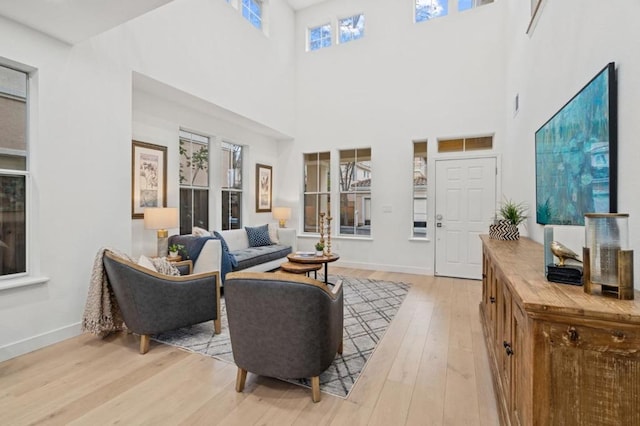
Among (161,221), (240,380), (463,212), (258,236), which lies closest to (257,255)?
(258,236)

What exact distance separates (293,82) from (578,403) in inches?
257

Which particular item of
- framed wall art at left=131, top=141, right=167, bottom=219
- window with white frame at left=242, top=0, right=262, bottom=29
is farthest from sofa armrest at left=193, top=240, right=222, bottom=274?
window with white frame at left=242, top=0, right=262, bottom=29

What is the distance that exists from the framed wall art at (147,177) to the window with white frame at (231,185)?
1.20 m

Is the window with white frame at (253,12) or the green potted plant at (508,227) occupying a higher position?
the window with white frame at (253,12)

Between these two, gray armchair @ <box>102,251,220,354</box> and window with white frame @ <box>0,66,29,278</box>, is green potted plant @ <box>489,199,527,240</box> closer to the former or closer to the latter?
gray armchair @ <box>102,251,220,354</box>

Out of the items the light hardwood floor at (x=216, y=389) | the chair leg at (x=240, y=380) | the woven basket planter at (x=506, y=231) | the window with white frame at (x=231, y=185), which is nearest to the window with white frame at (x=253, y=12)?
the window with white frame at (x=231, y=185)

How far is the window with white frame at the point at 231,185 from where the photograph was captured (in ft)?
17.7

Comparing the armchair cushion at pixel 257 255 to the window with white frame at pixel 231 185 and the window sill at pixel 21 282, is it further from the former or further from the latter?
the window sill at pixel 21 282

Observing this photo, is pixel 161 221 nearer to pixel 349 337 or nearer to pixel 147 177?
pixel 147 177

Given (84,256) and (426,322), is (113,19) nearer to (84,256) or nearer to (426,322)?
(84,256)

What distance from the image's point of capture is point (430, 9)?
5.38 metres

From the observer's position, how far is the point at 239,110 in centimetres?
486

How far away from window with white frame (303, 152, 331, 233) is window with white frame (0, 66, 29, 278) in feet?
14.8

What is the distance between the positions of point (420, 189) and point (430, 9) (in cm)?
318
